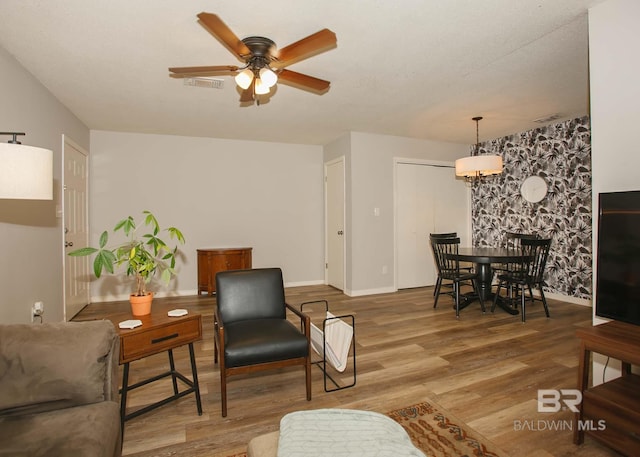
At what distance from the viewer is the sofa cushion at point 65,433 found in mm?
1105

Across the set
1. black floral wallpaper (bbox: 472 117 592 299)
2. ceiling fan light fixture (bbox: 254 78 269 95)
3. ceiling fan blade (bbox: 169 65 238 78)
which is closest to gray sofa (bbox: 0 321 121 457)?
ceiling fan blade (bbox: 169 65 238 78)

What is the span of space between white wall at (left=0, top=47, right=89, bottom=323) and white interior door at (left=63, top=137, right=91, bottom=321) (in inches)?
9.4

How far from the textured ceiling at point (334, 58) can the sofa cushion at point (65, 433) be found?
2234 millimetres

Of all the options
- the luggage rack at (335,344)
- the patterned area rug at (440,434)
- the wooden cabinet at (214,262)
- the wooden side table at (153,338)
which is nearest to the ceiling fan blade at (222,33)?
the wooden side table at (153,338)

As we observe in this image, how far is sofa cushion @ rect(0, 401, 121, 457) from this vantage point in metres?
1.11

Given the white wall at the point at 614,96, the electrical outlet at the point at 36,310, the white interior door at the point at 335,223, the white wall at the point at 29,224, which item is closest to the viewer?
the white wall at the point at 614,96

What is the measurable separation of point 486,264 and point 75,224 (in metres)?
5.40

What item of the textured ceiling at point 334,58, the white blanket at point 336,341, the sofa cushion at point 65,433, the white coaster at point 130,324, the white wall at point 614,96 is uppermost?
the textured ceiling at point 334,58

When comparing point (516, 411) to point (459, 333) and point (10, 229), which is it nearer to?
point (459, 333)

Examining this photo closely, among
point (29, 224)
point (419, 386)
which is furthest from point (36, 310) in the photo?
point (419, 386)

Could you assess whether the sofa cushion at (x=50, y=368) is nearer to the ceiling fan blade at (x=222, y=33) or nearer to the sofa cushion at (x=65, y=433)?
the sofa cushion at (x=65, y=433)

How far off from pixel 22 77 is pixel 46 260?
5.50 feet

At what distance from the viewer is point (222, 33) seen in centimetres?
192

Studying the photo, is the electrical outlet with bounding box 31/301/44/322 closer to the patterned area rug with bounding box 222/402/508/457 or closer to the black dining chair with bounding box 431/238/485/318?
the patterned area rug with bounding box 222/402/508/457
